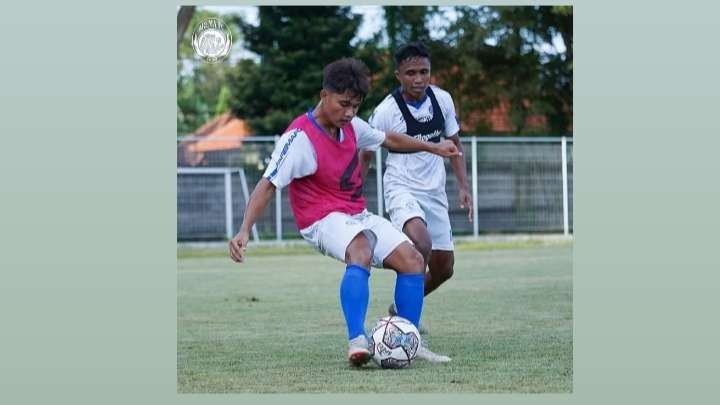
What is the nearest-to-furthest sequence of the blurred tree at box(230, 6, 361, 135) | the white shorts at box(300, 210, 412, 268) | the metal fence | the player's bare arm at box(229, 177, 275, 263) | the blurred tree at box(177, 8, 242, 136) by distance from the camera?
the player's bare arm at box(229, 177, 275, 263), the white shorts at box(300, 210, 412, 268), the metal fence, the blurred tree at box(230, 6, 361, 135), the blurred tree at box(177, 8, 242, 136)

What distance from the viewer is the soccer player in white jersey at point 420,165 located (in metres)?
8.23

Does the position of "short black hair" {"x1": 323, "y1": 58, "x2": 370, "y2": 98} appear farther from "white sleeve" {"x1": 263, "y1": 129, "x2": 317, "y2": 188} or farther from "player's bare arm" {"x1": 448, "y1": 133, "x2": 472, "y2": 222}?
"player's bare arm" {"x1": 448, "y1": 133, "x2": 472, "y2": 222}

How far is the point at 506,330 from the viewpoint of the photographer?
8945 millimetres

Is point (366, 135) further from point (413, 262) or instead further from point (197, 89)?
point (197, 89)

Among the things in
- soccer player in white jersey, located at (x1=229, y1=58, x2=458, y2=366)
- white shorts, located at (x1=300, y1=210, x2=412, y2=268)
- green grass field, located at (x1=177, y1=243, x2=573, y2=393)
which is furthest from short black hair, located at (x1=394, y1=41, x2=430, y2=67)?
green grass field, located at (x1=177, y1=243, x2=573, y2=393)

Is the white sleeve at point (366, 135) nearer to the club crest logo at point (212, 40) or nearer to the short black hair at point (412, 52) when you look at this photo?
the short black hair at point (412, 52)

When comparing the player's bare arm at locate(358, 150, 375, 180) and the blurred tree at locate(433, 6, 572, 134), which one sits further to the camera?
the blurred tree at locate(433, 6, 572, 134)

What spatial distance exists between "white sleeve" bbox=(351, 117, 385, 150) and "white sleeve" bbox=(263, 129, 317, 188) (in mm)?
445

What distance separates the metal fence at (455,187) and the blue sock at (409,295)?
50.4 ft

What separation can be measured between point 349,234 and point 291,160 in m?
0.55

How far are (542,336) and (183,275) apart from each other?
8.40 metres

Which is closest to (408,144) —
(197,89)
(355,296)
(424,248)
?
(424,248)

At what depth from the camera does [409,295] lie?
7.39m

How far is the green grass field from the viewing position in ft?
21.6
